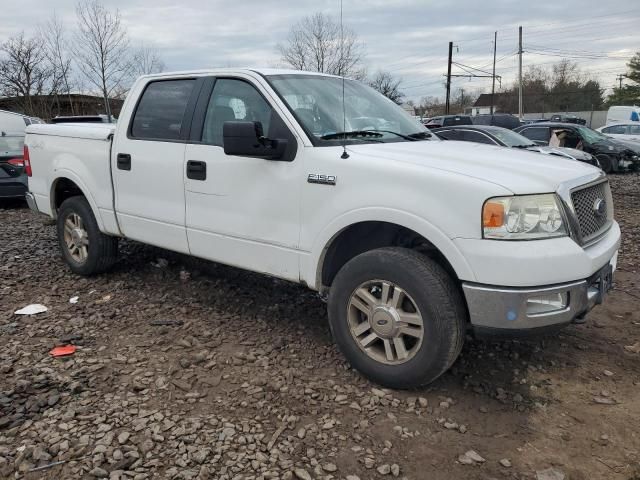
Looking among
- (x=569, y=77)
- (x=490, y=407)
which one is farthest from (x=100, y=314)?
(x=569, y=77)

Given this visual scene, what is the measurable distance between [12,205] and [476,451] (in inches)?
399

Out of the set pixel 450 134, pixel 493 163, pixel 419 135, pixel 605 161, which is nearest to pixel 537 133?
pixel 605 161

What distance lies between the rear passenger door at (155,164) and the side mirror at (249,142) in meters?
→ 0.88

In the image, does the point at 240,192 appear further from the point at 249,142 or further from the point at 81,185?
the point at 81,185

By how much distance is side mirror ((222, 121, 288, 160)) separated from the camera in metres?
3.37

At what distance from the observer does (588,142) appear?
15633mm

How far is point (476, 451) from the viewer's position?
2.75 meters

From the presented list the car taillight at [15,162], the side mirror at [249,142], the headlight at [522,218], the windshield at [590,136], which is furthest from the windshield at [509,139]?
the car taillight at [15,162]

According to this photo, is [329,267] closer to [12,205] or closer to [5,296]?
[5,296]

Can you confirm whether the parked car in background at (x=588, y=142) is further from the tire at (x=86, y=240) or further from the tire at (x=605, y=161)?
the tire at (x=86, y=240)

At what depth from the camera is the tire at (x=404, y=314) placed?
296 centimetres

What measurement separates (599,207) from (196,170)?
9.06 ft

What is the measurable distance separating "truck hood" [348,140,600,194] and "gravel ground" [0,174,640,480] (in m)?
1.30

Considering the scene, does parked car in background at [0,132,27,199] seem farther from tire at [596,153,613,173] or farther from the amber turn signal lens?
tire at [596,153,613,173]
